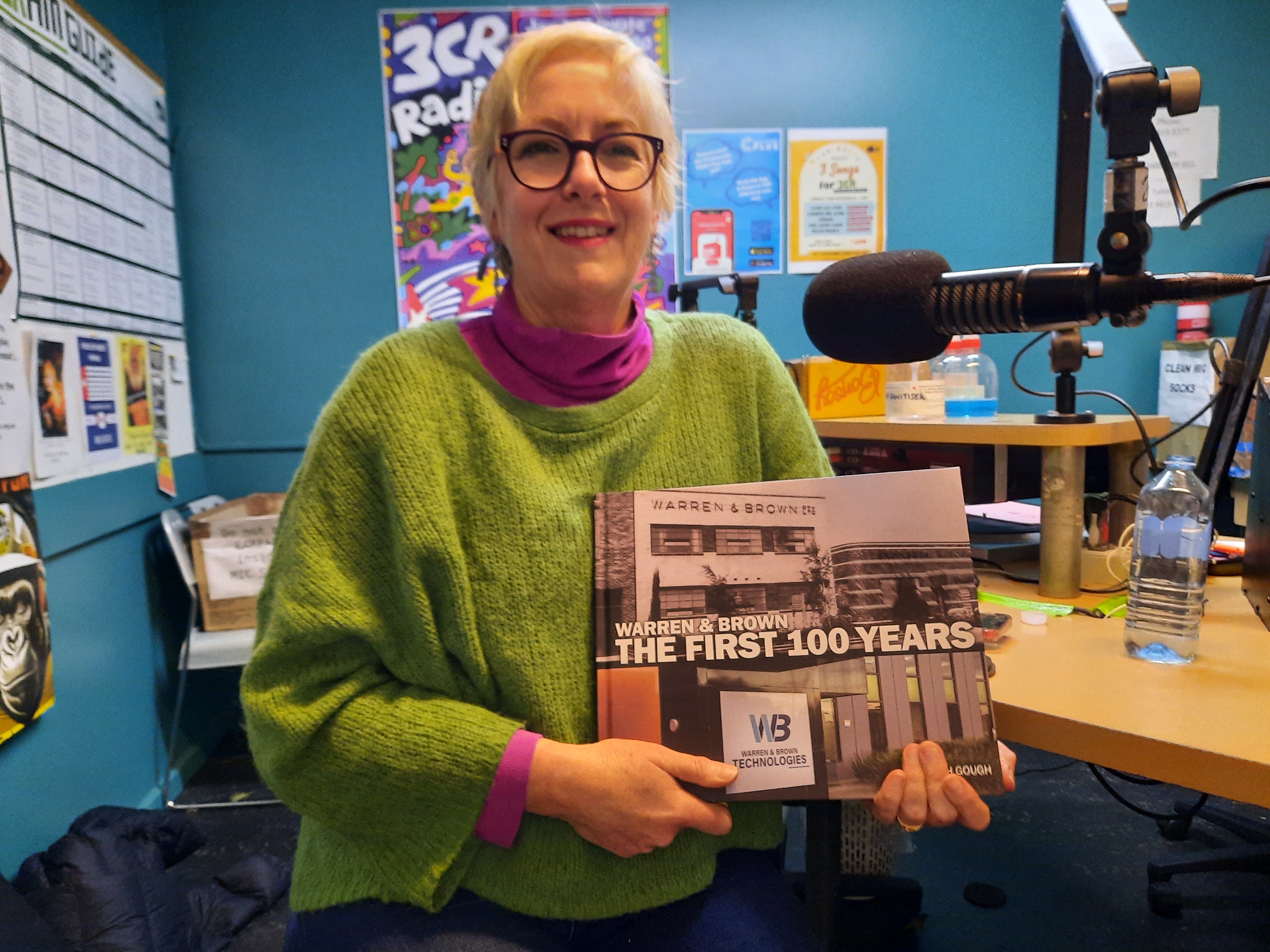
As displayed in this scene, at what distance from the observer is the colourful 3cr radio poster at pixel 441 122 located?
241cm

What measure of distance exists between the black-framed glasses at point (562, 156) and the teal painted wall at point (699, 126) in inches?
70.0

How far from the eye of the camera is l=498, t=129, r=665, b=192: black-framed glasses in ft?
2.64

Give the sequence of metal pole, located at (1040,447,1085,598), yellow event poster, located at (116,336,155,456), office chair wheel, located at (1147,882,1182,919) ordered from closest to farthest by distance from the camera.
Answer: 1. metal pole, located at (1040,447,1085,598)
2. office chair wheel, located at (1147,882,1182,919)
3. yellow event poster, located at (116,336,155,456)

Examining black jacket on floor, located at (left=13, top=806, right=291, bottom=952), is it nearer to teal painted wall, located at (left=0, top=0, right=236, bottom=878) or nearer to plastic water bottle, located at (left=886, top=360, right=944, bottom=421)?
teal painted wall, located at (left=0, top=0, right=236, bottom=878)

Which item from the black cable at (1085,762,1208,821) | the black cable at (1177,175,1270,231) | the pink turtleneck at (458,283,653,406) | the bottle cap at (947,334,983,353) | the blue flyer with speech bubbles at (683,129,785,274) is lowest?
the black cable at (1085,762,1208,821)

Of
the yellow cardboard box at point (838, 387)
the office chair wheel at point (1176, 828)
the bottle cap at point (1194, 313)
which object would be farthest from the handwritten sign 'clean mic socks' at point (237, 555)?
the bottle cap at point (1194, 313)

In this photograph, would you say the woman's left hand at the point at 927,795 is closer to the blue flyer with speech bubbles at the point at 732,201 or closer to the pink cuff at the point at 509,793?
the pink cuff at the point at 509,793

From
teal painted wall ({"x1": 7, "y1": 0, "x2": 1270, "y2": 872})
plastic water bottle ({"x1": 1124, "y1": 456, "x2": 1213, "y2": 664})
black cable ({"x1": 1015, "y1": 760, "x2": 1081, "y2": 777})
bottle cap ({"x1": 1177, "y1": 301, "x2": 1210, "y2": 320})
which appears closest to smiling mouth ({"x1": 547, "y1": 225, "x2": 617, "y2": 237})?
plastic water bottle ({"x1": 1124, "y1": 456, "x2": 1213, "y2": 664})

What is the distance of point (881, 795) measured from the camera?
→ 0.70m

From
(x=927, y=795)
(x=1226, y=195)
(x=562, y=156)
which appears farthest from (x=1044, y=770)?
(x=562, y=156)

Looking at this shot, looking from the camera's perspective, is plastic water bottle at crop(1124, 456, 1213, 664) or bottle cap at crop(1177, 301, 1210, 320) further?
bottle cap at crop(1177, 301, 1210, 320)

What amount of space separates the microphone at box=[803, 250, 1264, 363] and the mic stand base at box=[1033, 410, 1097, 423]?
533mm

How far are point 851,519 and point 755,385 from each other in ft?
0.72

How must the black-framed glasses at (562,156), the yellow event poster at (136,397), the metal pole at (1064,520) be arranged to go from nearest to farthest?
the black-framed glasses at (562,156)
the metal pole at (1064,520)
the yellow event poster at (136,397)
